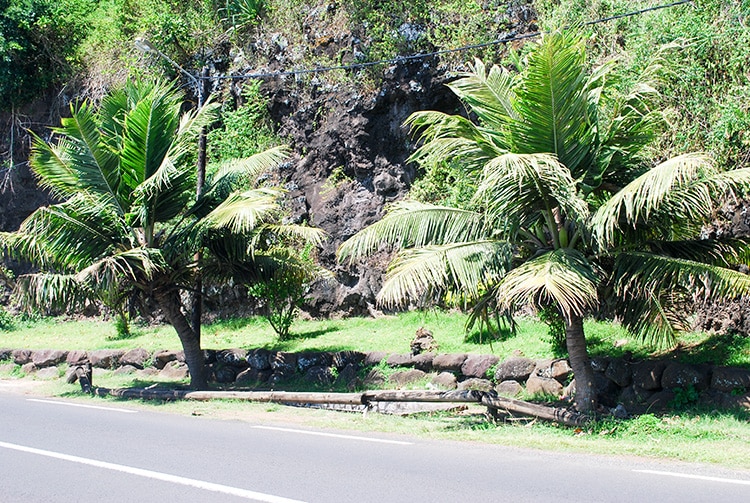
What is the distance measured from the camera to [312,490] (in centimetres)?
622

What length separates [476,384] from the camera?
11.8 m

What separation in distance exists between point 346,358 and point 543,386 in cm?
433

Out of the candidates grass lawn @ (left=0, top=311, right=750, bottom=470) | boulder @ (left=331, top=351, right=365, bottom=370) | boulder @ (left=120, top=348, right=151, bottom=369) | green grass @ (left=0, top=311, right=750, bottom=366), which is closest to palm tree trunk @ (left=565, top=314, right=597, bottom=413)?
grass lawn @ (left=0, top=311, right=750, bottom=470)

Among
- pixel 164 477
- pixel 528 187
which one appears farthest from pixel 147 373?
pixel 528 187


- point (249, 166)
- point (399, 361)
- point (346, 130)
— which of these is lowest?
point (399, 361)

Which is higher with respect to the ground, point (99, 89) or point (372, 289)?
point (99, 89)

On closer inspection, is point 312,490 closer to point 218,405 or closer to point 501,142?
point 501,142

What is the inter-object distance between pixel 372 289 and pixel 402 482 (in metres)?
10.6

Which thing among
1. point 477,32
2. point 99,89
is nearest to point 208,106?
point 477,32

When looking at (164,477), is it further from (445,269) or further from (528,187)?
(528,187)

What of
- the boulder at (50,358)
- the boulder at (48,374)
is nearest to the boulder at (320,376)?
the boulder at (48,374)

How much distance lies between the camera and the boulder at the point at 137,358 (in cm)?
1727

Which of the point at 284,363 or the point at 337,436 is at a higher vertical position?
the point at 284,363

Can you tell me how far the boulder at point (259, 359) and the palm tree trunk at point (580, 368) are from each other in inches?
292
